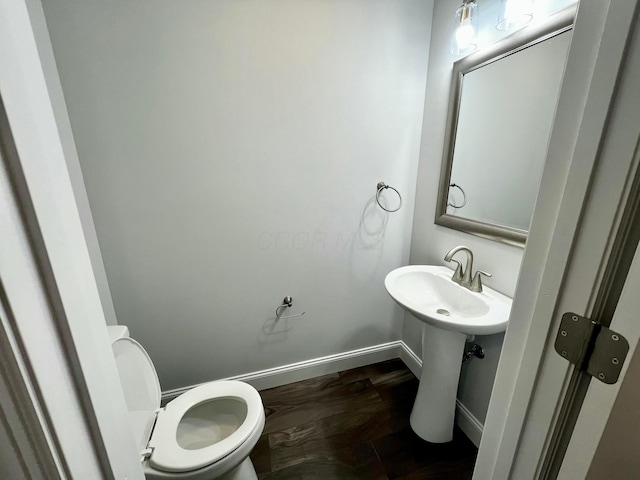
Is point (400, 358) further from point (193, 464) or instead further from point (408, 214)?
point (193, 464)

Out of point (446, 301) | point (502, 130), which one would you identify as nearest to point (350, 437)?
point (446, 301)

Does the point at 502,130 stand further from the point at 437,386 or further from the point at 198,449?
the point at 198,449

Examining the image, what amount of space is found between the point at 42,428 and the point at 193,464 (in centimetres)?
78

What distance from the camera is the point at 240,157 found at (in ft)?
4.26

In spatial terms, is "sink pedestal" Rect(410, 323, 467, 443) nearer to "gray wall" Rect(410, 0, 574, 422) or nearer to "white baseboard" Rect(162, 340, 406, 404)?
"gray wall" Rect(410, 0, 574, 422)

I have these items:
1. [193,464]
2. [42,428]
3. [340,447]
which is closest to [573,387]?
[42,428]

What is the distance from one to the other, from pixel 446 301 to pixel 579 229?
1.07 meters

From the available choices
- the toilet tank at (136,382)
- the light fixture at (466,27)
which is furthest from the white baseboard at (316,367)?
the light fixture at (466,27)

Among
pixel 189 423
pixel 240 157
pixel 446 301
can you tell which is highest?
pixel 240 157

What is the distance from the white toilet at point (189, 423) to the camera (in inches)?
35.6

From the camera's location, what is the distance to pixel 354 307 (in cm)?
173

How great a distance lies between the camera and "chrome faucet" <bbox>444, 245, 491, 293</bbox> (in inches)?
47.7

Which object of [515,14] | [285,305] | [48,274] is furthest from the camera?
[285,305]

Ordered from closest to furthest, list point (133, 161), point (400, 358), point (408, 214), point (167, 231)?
point (133, 161)
point (167, 231)
point (408, 214)
point (400, 358)
